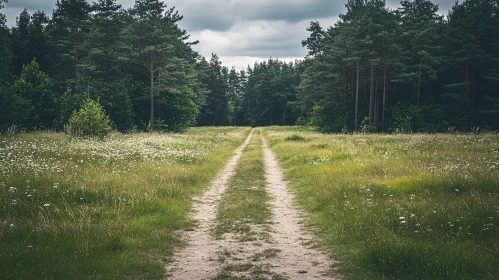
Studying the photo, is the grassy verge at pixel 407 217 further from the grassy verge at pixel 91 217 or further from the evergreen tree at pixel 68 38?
the evergreen tree at pixel 68 38

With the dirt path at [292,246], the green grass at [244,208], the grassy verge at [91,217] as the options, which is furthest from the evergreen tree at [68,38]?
the dirt path at [292,246]

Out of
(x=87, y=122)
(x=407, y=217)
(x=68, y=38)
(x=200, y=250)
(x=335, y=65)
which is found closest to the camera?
(x=200, y=250)

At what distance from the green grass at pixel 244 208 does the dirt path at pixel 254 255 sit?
0.18 meters

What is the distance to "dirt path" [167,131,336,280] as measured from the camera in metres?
5.02

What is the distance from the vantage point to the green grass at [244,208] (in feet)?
23.7

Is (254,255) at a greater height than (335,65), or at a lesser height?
lesser

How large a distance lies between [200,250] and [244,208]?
3023 millimetres

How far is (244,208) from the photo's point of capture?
903 cm

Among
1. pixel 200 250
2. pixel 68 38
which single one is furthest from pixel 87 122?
pixel 68 38

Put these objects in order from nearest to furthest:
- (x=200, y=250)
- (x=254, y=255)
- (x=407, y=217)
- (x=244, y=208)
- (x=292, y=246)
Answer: (x=254, y=255), (x=200, y=250), (x=292, y=246), (x=407, y=217), (x=244, y=208)

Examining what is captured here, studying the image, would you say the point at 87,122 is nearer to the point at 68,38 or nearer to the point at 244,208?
the point at 244,208

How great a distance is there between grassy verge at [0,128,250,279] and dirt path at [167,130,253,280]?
28 cm

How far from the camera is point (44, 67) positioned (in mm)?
47250

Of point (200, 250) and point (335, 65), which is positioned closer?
point (200, 250)
